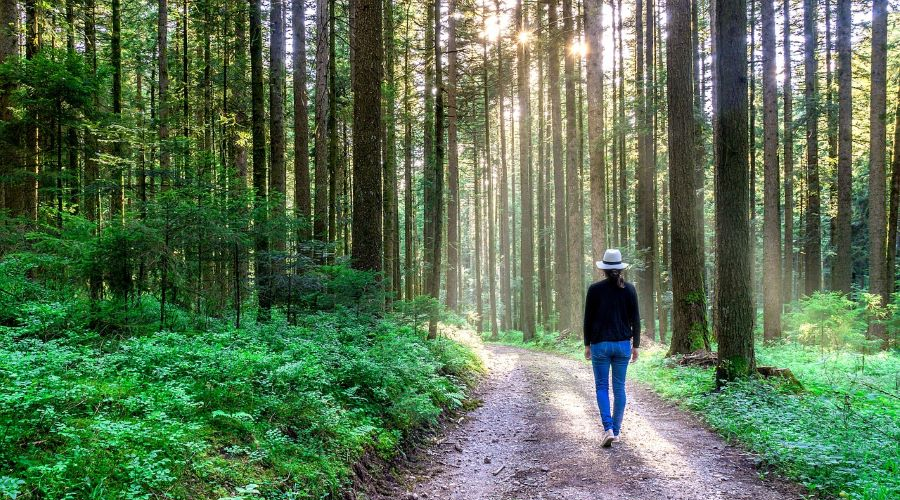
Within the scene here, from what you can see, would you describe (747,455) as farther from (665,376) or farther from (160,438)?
(160,438)

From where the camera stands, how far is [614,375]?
19.6 feet

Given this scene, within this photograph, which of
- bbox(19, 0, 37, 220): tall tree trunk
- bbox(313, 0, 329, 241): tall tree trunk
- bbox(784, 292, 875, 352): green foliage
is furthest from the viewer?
bbox(784, 292, 875, 352): green foliage

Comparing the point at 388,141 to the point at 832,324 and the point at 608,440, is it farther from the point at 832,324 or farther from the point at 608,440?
the point at 832,324

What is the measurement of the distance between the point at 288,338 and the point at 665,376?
7824 mm

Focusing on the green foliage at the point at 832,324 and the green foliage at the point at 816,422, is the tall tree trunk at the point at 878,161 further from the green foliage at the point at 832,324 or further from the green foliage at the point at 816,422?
the green foliage at the point at 816,422

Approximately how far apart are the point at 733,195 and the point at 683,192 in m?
3.79

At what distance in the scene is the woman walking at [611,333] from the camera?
5844 mm

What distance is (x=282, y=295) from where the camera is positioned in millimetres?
8789

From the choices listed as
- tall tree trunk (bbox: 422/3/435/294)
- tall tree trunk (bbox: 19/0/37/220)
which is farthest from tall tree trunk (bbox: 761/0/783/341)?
tall tree trunk (bbox: 19/0/37/220)

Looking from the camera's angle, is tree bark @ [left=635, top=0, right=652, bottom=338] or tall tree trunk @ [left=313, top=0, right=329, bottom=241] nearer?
tall tree trunk @ [left=313, top=0, right=329, bottom=241]

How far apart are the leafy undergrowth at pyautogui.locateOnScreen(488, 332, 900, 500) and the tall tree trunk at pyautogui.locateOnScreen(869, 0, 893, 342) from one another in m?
9.33

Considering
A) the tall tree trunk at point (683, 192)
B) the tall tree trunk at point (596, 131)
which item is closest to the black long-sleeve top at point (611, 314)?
Answer: the tall tree trunk at point (683, 192)

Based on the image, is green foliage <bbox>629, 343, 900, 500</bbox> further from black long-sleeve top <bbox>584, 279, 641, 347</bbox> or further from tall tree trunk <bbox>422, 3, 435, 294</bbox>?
tall tree trunk <bbox>422, 3, 435, 294</bbox>

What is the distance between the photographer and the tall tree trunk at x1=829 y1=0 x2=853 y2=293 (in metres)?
17.1
